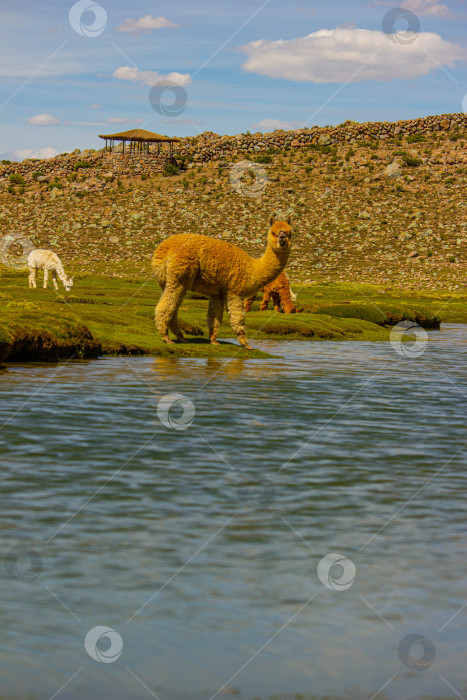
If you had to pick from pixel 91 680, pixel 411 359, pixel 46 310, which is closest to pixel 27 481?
pixel 91 680

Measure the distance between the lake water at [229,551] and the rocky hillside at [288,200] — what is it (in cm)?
5161

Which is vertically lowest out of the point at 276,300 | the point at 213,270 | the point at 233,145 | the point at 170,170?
the point at 276,300

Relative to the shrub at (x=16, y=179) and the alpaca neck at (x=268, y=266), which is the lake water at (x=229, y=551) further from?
the shrub at (x=16, y=179)

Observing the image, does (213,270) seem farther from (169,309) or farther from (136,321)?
(136,321)

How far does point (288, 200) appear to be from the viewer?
8675cm

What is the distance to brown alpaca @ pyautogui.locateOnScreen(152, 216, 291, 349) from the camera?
22984 mm

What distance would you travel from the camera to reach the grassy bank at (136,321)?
21453mm

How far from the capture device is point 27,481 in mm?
10078

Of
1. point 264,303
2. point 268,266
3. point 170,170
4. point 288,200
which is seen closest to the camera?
point 268,266

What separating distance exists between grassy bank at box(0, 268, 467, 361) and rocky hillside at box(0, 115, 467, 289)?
1654 cm

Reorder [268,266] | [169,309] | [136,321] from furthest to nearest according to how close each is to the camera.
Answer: [136,321]
[268,266]
[169,309]

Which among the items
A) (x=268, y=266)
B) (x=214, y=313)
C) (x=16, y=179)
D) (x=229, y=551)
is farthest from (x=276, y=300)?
(x=16, y=179)

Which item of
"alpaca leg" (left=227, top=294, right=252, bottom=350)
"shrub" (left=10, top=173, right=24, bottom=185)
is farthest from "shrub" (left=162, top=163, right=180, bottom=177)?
"alpaca leg" (left=227, top=294, right=252, bottom=350)

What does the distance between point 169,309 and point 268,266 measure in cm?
250
